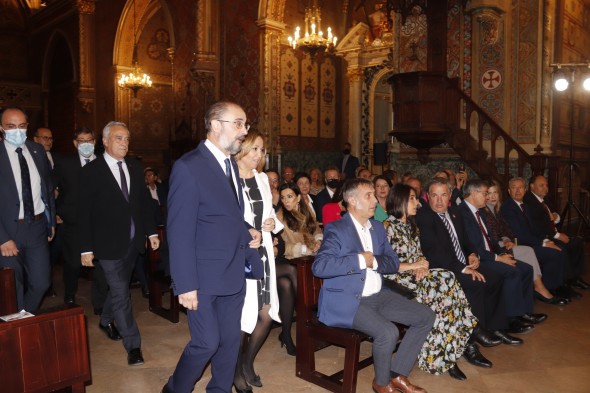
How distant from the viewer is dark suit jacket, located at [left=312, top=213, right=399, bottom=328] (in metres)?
2.92

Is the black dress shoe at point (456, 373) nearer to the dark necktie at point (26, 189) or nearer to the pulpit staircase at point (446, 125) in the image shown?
the dark necktie at point (26, 189)

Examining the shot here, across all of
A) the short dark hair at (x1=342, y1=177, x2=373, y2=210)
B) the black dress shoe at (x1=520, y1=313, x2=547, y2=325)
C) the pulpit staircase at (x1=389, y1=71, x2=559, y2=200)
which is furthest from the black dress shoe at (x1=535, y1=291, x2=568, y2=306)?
the short dark hair at (x1=342, y1=177, x2=373, y2=210)

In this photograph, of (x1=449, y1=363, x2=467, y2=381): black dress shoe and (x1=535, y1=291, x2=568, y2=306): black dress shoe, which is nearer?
(x1=449, y1=363, x2=467, y2=381): black dress shoe

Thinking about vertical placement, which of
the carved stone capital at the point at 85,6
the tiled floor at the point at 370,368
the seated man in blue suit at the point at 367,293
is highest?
the carved stone capital at the point at 85,6

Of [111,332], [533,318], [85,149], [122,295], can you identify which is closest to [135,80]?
[85,149]

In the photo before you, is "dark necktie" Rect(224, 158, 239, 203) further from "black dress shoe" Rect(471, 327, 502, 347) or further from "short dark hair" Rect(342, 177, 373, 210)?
"black dress shoe" Rect(471, 327, 502, 347)

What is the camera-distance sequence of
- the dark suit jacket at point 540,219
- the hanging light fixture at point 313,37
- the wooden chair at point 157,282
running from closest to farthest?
the wooden chair at point 157,282
the dark suit jacket at point 540,219
the hanging light fixture at point 313,37

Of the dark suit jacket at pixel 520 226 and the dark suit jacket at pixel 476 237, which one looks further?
the dark suit jacket at pixel 520 226

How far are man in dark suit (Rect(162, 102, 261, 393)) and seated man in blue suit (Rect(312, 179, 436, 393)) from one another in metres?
0.64

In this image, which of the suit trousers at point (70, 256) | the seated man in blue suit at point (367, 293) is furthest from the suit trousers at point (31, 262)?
the seated man in blue suit at point (367, 293)

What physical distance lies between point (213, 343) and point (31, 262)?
1841 mm

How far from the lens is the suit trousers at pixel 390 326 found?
292 cm

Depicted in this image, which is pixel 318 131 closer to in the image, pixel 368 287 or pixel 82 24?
pixel 82 24

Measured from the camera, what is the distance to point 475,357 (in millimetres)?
3580
